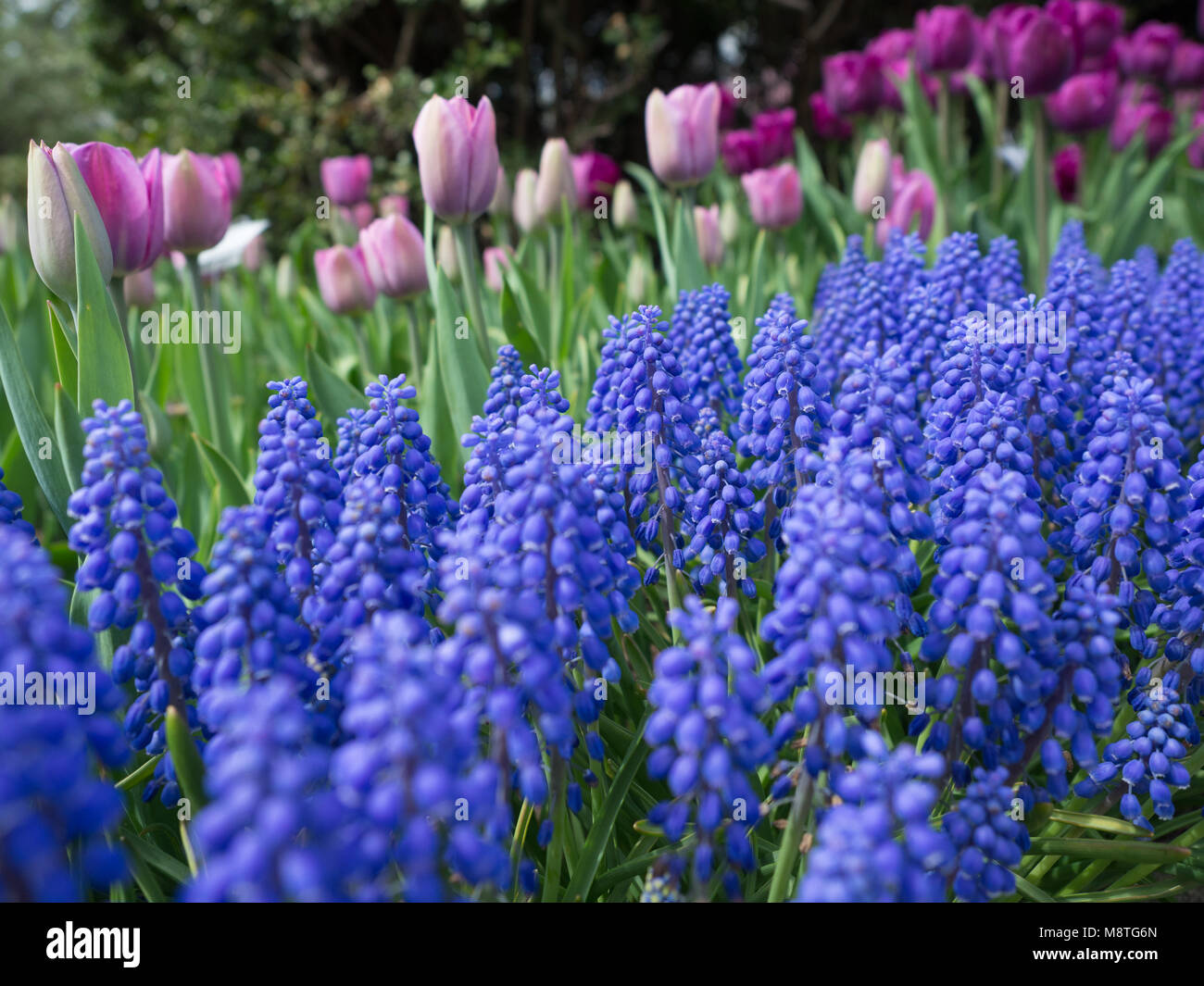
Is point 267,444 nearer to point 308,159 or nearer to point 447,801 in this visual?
point 447,801

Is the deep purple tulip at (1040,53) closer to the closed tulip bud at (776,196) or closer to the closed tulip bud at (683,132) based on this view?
the closed tulip bud at (776,196)

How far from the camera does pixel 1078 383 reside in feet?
7.75

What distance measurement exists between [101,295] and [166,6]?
11466 millimetres

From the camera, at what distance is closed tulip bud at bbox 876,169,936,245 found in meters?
4.11

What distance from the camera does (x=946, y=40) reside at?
5160 mm

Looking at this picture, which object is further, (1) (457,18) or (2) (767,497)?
(1) (457,18)

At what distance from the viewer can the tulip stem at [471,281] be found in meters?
2.80

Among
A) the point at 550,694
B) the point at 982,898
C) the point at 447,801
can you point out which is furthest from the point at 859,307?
the point at 447,801

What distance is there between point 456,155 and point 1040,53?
127 inches

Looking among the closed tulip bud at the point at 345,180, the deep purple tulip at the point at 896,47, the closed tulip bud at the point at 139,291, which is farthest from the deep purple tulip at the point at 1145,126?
the closed tulip bud at the point at 139,291

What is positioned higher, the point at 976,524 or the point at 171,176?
the point at 171,176

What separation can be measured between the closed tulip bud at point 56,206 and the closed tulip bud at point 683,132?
1881 mm

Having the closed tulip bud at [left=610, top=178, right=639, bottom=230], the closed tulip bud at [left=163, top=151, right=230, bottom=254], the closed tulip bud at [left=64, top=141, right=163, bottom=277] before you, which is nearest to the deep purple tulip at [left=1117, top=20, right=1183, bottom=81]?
the closed tulip bud at [left=610, top=178, right=639, bottom=230]

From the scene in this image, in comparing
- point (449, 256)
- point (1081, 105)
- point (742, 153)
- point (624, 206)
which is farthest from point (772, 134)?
point (449, 256)
